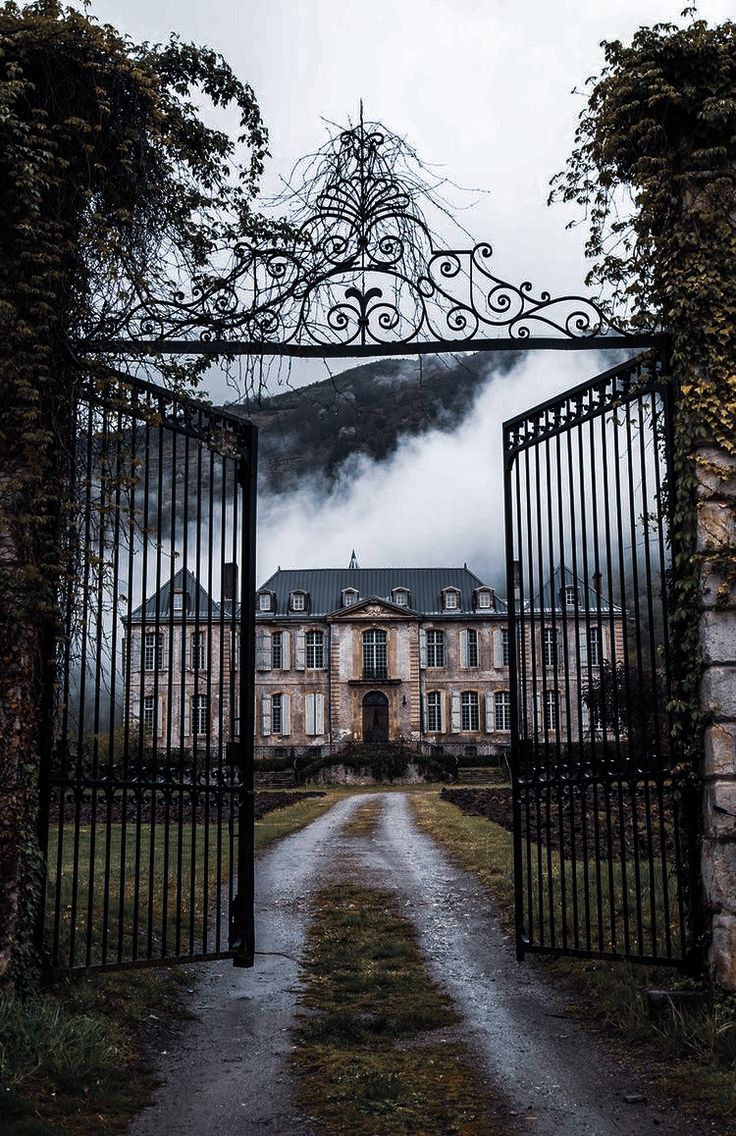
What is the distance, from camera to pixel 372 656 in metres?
49.2

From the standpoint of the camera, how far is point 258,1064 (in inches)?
189

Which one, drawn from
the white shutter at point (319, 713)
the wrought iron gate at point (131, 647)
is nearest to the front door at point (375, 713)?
the white shutter at point (319, 713)

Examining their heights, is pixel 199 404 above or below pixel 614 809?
above

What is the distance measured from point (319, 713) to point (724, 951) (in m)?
44.1

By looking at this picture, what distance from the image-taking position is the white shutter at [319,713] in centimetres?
4856

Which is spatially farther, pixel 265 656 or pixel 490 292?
pixel 265 656

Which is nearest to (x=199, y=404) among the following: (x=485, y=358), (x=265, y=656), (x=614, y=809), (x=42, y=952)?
(x=42, y=952)

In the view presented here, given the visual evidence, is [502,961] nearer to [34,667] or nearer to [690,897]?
[690,897]

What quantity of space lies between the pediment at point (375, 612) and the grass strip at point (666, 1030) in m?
42.0

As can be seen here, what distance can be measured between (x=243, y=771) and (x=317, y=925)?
2.94 metres

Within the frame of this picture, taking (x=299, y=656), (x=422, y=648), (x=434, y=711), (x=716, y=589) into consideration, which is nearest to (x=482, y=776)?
(x=434, y=711)

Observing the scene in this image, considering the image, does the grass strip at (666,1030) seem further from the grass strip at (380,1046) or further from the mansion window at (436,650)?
the mansion window at (436,650)

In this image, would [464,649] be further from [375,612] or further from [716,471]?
[716,471]

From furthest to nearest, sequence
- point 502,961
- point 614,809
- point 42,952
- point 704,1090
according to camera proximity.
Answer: point 614,809 → point 502,961 → point 42,952 → point 704,1090
